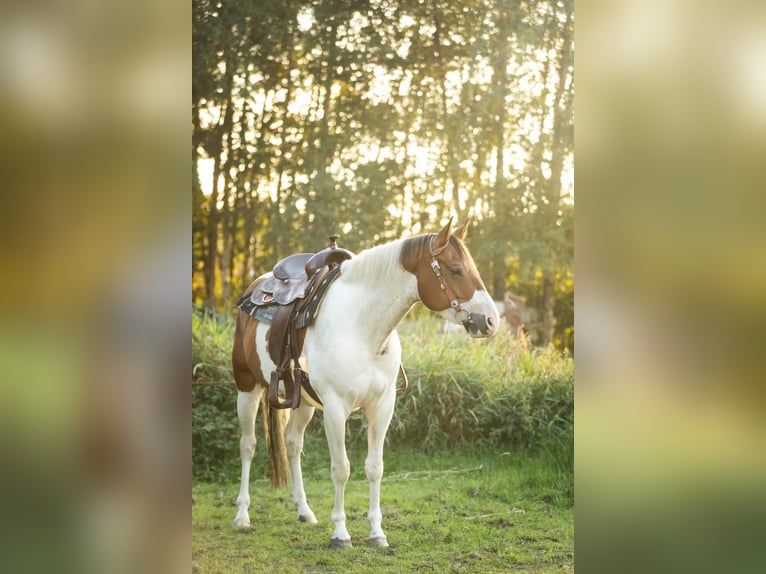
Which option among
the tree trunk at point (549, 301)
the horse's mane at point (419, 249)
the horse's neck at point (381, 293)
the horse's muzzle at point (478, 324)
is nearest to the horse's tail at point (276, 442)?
the horse's neck at point (381, 293)

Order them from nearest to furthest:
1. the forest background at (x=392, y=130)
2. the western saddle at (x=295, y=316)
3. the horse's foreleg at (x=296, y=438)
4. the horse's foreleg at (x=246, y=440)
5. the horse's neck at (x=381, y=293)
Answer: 1. the horse's neck at (x=381, y=293)
2. the western saddle at (x=295, y=316)
3. the horse's foreleg at (x=296, y=438)
4. the horse's foreleg at (x=246, y=440)
5. the forest background at (x=392, y=130)

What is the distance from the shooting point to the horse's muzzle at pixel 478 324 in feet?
10.8

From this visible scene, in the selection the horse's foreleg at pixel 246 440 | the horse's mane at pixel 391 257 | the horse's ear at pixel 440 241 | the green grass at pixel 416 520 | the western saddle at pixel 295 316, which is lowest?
the green grass at pixel 416 520

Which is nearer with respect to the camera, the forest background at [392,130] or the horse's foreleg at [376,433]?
the horse's foreleg at [376,433]

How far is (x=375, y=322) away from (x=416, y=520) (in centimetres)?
125

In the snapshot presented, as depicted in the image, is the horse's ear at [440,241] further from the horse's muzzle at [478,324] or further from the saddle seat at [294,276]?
the saddle seat at [294,276]

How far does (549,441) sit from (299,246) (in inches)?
72.2

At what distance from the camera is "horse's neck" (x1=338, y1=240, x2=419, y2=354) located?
135 inches

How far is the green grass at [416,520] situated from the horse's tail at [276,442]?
102 mm
